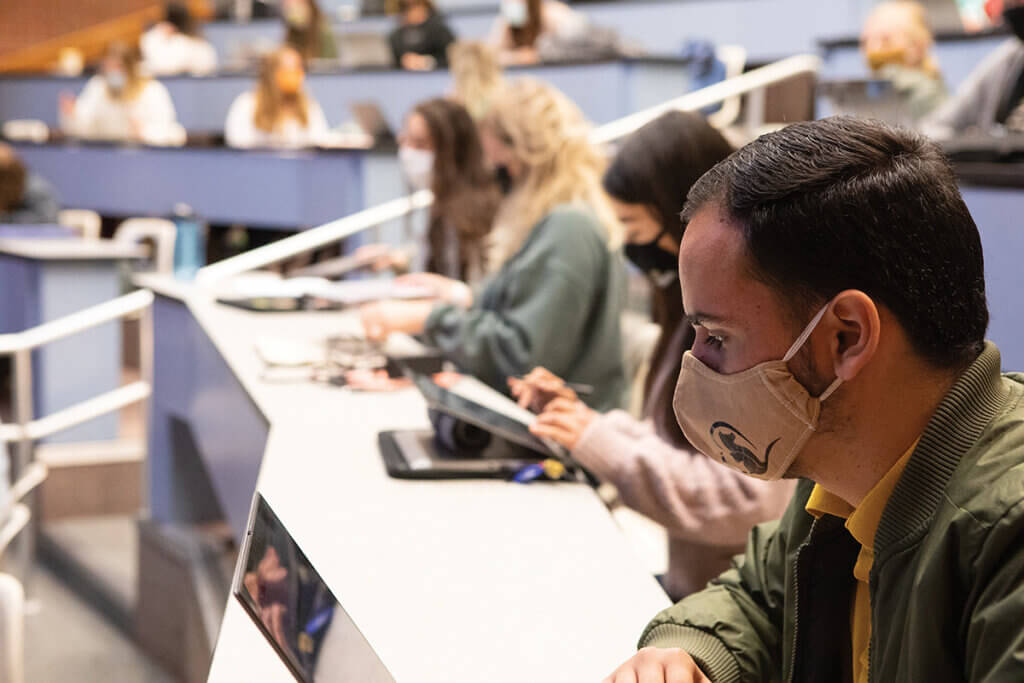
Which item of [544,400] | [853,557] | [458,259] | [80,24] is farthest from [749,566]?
[80,24]

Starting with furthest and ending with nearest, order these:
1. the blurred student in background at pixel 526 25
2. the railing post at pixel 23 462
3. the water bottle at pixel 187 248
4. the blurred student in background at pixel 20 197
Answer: the blurred student in background at pixel 526 25, the blurred student in background at pixel 20 197, the railing post at pixel 23 462, the water bottle at pixel 187 248

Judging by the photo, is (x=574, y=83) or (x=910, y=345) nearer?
(x=910, y=345)

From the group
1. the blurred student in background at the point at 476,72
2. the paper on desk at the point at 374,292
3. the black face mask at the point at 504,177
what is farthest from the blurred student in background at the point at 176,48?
the black face mask at the point at 504,177

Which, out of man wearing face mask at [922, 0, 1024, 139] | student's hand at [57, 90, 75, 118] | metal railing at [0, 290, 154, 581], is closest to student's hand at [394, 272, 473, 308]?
metal railing at [0, 290, 154, 581]

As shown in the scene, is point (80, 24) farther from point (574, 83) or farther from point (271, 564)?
point (271, 564)

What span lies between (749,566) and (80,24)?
41.7 ft

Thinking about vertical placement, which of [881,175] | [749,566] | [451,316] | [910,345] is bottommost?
[451,316]

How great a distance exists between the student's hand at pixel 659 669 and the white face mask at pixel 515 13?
6359 mm

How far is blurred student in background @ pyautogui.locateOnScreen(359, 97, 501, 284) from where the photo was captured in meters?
3.17

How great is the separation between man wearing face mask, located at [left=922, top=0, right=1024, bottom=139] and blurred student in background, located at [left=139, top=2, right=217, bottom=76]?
6.49m

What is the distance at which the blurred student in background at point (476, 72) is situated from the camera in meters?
4.78

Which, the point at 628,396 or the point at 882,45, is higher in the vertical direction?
the point at 882,45

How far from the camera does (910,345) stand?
2.82ft

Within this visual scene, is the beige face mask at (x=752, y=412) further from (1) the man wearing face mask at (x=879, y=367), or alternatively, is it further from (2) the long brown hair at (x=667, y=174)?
(2) the long brown hair at (x=667, y=174)
